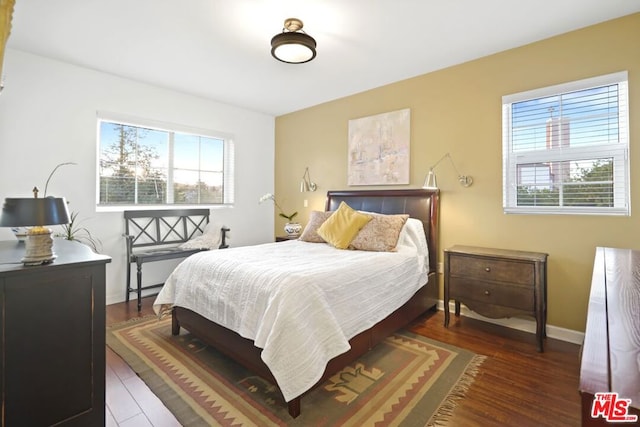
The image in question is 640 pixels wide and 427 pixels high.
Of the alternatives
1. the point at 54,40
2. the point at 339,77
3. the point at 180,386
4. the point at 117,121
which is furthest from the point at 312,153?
the point at 180,386

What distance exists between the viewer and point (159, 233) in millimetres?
3951

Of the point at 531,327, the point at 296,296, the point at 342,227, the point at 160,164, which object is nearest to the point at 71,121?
the point at 160,164

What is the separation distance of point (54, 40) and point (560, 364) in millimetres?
4931

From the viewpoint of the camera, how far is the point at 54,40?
2779mm

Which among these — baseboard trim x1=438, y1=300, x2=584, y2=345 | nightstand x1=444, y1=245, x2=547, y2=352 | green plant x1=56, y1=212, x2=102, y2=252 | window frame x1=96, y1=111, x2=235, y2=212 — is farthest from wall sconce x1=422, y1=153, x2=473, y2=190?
green plant x1=56, y1=212, x2=102, y2=252

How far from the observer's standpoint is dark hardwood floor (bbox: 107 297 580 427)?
1698mm

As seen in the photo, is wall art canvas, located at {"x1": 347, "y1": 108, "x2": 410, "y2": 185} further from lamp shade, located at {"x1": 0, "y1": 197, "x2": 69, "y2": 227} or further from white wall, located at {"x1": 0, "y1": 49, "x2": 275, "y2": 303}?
lamp shade, located at {"x1": 0, "y1": 197, "x2": 69, "y2": 227}

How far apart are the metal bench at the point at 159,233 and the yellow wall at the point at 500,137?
2.17 metres

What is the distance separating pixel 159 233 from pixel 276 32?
2.78 meters

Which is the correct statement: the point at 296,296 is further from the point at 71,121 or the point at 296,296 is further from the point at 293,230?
the point at 71,121

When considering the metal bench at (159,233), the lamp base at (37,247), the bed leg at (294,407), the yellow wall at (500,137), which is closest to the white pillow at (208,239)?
the metal bench at (159,233)

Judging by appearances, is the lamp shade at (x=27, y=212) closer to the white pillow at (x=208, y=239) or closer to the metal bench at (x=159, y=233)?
the metal bench at (x=159, y=233)

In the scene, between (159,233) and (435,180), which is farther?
(159,233)

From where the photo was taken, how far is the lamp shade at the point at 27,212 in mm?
1361
